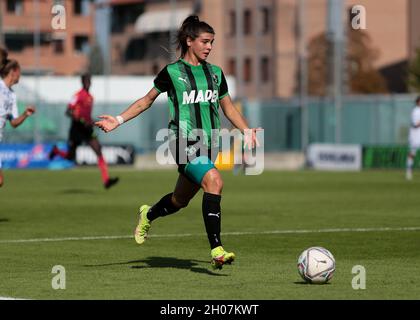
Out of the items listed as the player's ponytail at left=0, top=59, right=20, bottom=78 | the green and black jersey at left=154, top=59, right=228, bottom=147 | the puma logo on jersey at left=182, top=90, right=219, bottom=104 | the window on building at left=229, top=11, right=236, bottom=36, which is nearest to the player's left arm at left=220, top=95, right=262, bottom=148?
the green and black jersey at left=154, top=59, right=228, bottom=147

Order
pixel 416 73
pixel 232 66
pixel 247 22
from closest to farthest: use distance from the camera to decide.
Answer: pixel 416 73, pixel 247 22, pixel 232 66

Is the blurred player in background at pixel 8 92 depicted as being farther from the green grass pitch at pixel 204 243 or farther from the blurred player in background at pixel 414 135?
the blurred player in background at pixel 414 135

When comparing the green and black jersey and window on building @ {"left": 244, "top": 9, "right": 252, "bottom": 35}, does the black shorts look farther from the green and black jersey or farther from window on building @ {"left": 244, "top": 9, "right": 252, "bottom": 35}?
window on building @ {"left": 244, "top": 9, "right": 252, "bottom": 35}

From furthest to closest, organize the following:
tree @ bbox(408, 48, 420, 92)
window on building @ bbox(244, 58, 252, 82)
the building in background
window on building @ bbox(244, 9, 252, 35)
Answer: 1. the building in background
2. window on building @ bbox(244, 58, 252, 82)
3. window on building @ bbox(244, 9, 252, 35)
4. tree @ bbox(408, 48, 420, 92)

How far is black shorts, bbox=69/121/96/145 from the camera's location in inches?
1091

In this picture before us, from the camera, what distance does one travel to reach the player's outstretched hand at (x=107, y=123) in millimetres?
12336

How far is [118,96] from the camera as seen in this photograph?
67875 millimetres

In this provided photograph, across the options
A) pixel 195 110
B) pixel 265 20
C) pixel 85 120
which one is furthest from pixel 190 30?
pixel 265 20

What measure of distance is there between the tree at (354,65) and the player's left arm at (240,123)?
220 feet

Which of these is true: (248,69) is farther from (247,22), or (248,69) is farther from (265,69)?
(247,22)

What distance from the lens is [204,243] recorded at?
16234 mm

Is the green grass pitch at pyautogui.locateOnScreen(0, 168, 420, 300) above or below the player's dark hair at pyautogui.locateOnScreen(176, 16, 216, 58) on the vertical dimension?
below

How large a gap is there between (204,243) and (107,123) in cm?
420

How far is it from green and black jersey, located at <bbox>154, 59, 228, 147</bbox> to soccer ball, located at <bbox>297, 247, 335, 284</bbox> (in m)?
1.77
